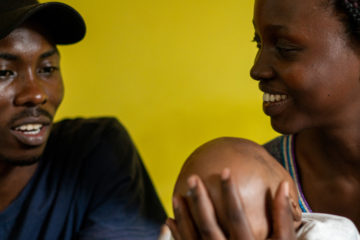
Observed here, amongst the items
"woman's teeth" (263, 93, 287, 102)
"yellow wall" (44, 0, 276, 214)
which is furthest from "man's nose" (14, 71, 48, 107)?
"woman's teeth" (263, 93, 287, 102)

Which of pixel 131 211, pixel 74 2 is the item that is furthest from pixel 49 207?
pixel 74 2

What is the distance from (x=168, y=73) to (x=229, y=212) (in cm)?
103

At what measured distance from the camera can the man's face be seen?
127 centimetres

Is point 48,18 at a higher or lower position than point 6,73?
higher

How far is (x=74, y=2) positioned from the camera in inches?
68.9

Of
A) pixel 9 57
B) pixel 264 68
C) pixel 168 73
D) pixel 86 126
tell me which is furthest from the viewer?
pixel 168 73

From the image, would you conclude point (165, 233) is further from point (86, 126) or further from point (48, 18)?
point (48, 18)

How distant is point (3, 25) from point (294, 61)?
766 millimetres

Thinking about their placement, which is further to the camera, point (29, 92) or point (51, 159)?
point (51, 159)

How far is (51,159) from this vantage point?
1.46m

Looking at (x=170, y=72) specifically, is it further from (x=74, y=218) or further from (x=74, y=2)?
(x=74, y=218)

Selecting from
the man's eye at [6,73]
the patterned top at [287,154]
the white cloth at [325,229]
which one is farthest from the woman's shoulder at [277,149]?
the man's eye at [6,73]

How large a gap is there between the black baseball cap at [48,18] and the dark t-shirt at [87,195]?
0.31 metres

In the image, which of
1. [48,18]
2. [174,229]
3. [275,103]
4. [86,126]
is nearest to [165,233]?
[174,229]
